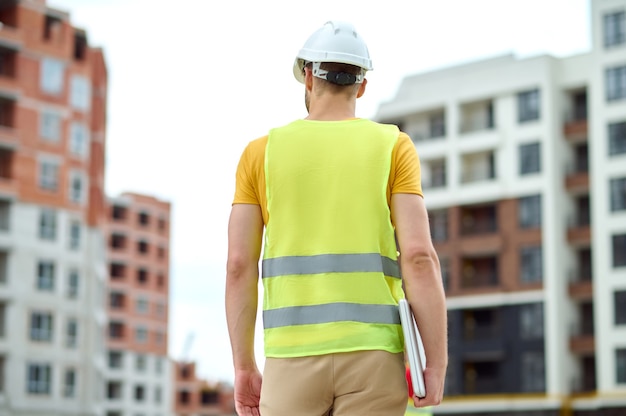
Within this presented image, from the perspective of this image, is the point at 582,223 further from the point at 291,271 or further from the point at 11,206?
the point at 291,271

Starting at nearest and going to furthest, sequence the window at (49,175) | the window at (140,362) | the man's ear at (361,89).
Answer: the man's ear at (361,89) → the window at (49,175) → the window at (140,362)

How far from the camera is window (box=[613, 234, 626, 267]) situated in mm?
68250

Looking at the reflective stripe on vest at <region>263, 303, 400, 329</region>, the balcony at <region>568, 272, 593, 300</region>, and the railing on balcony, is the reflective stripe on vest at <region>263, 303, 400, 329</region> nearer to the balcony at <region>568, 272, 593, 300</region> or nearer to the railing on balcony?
the balcony at <region>568, 272, 593, 300</region>

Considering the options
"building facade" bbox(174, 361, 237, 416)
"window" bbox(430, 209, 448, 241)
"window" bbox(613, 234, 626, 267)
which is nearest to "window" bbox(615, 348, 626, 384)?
"window" bbox(613, 234, 626, 267)

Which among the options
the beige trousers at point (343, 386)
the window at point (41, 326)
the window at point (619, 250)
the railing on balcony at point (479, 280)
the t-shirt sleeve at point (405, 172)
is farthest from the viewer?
the railing on balcony at point (479, 280)

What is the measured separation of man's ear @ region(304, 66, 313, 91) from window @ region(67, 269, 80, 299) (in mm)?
71594

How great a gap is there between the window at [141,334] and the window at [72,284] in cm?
4594

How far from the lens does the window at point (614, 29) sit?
7050 centimetres

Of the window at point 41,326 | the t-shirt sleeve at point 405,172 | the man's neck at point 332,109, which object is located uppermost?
the window at point 41,326

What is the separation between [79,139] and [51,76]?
445cm

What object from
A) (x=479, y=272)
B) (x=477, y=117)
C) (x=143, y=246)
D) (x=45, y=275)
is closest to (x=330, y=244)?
(x=45, y=275)

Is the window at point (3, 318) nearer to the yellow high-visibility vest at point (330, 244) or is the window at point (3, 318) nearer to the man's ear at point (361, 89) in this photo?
the man's ear at point (361, 89)

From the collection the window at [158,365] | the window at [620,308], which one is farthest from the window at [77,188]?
the window at [158,365]

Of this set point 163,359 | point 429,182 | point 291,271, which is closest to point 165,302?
point 163,359
